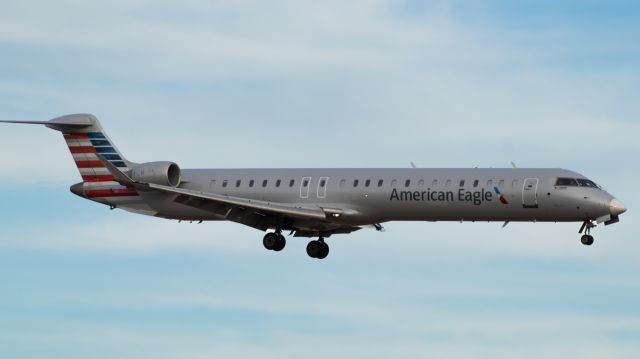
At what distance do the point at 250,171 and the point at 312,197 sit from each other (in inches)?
135

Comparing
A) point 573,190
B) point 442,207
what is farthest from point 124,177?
point 573,190

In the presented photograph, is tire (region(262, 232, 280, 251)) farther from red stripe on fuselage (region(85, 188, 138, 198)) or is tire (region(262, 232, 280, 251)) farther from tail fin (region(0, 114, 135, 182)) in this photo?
tail fin (region(0, 114, 135, 182))

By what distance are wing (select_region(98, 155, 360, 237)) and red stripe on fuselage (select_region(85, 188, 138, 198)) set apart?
2123mm

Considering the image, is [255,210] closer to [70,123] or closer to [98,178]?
[98,178]

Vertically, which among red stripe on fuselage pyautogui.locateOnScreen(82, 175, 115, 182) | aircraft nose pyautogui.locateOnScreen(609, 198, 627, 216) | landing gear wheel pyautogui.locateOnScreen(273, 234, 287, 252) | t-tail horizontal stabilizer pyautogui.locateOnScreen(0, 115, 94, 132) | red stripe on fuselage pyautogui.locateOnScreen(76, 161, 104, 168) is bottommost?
landing gear wheel pyautogui.locateOnScreen(273, 234, 287, 252)

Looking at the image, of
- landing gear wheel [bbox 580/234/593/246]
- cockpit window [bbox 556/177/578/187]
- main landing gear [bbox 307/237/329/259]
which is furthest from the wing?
landing gear wheel [bbox 580/234/593/246]

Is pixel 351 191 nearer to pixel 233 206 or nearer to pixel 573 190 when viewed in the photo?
pixel 233 206

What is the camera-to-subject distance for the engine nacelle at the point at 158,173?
50156 mm

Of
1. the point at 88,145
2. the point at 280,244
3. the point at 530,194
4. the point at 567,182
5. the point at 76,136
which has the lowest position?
the point at 280,244

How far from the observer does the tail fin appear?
173 feet

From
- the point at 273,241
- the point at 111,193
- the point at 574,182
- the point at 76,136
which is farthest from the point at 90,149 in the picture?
the point at 574,182

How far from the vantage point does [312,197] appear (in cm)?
4888

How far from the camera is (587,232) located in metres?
45.3

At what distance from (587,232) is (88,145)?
65.0ft
